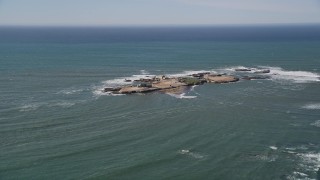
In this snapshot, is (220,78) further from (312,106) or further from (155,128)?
(155,128)

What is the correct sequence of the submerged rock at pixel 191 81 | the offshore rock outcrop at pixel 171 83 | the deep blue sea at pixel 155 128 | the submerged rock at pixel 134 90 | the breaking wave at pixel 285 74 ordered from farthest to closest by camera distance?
the breaking wave at pixel 285 74 → the submerged rock at pixel 191 81 → the offshore rock outcrop at pixel 171 83 → the submerged rock at pixel 134 90 → the deep blue sea at pixel 155 128

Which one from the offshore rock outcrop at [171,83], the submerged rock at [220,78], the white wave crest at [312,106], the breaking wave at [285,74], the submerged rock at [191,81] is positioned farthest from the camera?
the breaking wave at [285,74]

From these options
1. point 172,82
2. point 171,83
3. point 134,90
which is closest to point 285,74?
point 172,82

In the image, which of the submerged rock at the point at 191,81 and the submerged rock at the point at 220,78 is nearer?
the submerged rock at the point at 191,81

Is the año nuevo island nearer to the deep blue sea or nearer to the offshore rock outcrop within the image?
the offshore rock outcrop

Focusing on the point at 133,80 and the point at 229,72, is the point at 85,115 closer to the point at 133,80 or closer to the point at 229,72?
the point at 133,80

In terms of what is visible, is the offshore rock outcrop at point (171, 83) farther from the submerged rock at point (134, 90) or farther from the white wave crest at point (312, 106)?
the white wave crest at point (312, 106)

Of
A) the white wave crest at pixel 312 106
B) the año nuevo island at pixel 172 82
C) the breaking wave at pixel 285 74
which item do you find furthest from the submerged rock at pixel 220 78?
the white wave crest at pixel 312 106

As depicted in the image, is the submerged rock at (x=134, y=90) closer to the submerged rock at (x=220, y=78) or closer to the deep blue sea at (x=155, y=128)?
the deep blue sea at (x=155, y=128)

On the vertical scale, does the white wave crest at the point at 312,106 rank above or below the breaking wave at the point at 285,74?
below
